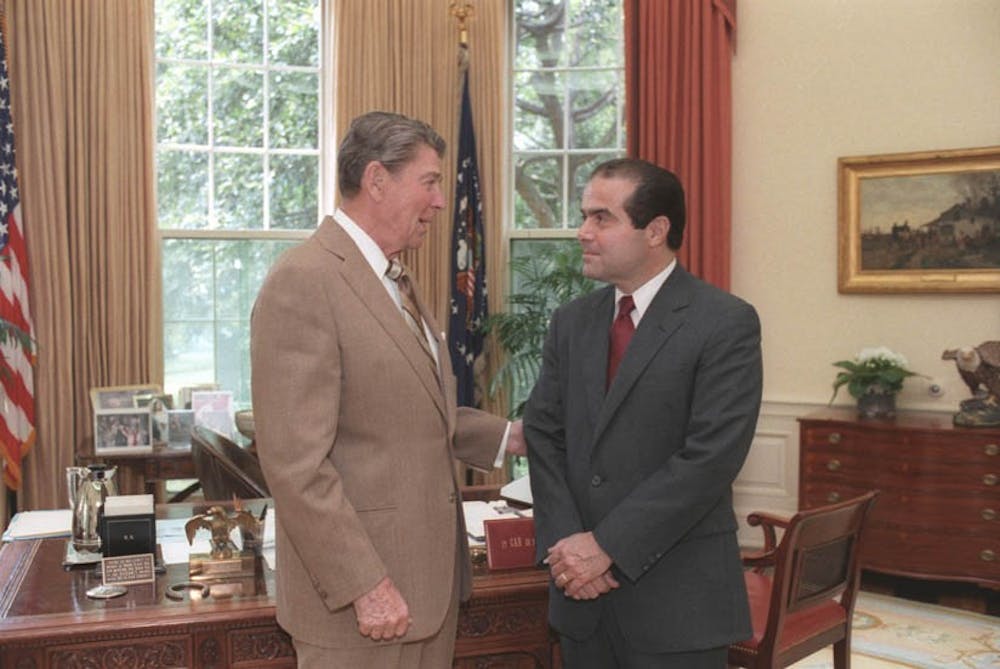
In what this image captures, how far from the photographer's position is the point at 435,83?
21.2 feet

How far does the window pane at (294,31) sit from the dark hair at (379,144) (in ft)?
14.8

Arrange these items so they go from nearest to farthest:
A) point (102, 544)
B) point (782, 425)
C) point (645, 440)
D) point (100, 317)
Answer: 1. point (645, 440)
2. point (102, 544)
3. point (100, 317)
4. point (782, 425)

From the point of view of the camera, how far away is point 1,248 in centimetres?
528

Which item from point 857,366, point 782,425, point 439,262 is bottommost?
point 782,425

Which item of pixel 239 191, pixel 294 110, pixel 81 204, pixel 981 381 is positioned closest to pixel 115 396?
pixel 81 204

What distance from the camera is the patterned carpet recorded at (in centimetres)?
438

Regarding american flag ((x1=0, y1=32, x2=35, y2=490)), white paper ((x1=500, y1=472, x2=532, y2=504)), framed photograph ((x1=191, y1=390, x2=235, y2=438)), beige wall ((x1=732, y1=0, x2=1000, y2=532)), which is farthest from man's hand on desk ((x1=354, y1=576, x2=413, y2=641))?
beige wall ((x1=732, y1=0, x2=1000, y2=532))

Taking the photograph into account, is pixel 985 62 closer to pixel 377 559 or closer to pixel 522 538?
pixel 522 538

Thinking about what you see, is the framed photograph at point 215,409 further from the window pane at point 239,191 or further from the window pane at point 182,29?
the window pane at point 182,29

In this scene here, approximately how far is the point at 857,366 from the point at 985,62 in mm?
1698

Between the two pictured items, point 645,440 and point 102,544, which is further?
point 102,544

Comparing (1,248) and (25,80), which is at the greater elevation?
(25,80)

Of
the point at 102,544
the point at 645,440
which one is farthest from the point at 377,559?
the point at 102,544

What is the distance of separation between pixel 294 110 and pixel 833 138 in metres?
3.15
